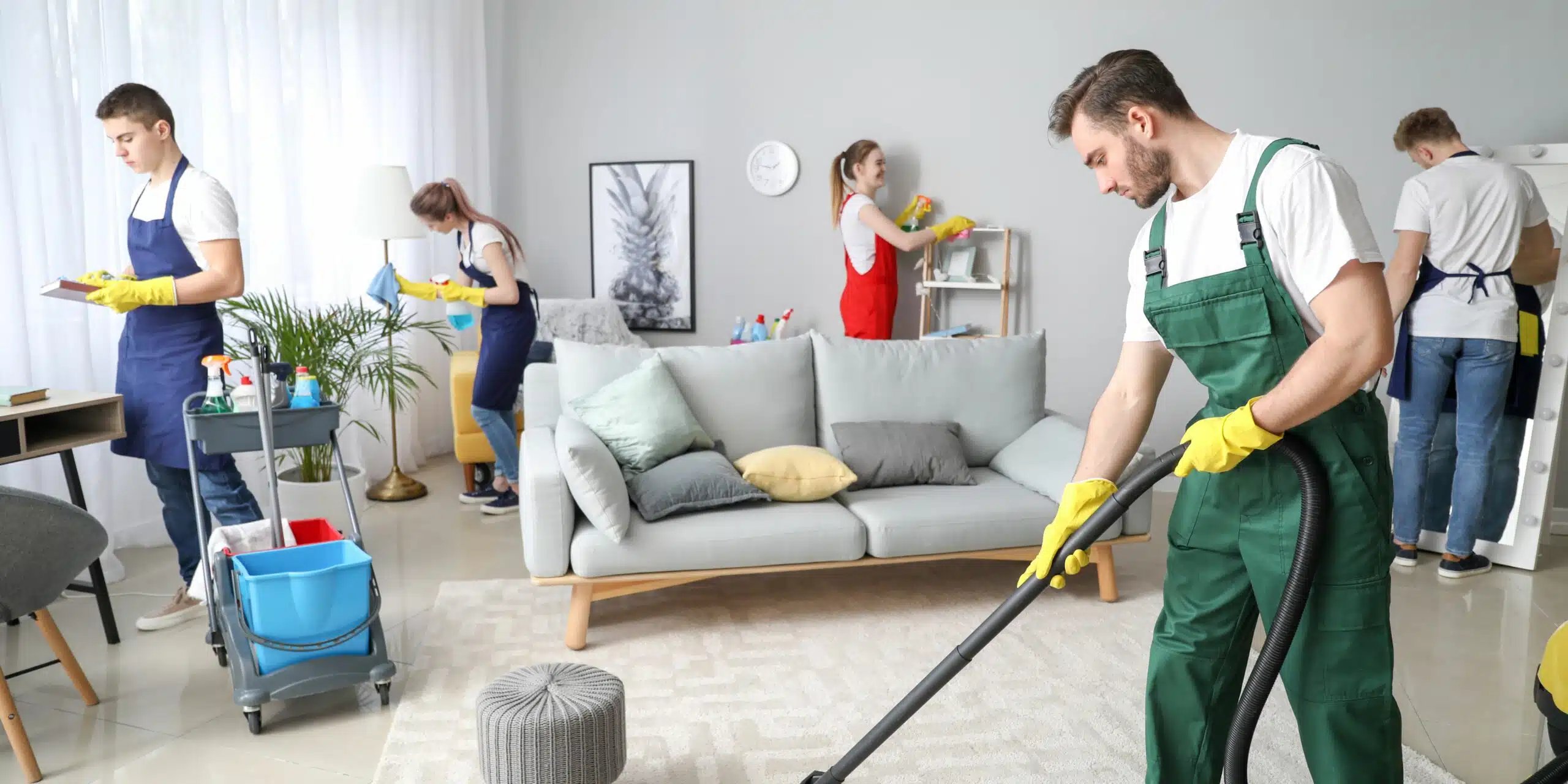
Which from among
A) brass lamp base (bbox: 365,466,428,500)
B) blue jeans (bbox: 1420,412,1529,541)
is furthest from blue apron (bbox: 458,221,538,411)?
blue jeans (bbox: 1420,412,1529,541)

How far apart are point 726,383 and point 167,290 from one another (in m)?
1.66

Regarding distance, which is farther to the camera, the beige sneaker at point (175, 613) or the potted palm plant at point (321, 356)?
the potted palm plant at point (321, 356)

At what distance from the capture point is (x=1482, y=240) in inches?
147

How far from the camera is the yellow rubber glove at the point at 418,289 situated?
4.55m

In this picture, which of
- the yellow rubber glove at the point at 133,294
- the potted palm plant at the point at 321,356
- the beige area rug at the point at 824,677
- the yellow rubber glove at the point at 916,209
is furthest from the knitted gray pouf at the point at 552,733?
the yellow rubber glove at the point at 916,209

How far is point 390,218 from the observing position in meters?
4.78

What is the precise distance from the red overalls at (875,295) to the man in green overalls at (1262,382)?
3353mm

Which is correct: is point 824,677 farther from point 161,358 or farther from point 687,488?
point 161,358

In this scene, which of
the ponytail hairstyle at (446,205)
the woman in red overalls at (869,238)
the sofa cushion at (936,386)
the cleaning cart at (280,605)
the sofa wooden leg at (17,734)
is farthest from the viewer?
the woman in red overalls at (869,238)

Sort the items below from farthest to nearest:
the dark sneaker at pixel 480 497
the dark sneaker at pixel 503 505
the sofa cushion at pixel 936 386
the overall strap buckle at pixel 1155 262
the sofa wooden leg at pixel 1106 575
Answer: the dark sneaker at pixel 480 497 < the dark sneaker at pixel 503 505 < the sofa cushion at pixel 936 386 < the sofa wooden leg at pixel 1106 575 < the overall strap buckle at pixel 1155 262

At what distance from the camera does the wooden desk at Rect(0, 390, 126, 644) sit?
2.84 m

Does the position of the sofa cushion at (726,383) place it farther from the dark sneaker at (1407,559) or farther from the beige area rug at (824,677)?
the dark sneaker at (1407,559)

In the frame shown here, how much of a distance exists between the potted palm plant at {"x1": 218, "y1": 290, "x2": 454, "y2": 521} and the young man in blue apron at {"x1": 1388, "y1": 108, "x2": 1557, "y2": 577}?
12.5 feet

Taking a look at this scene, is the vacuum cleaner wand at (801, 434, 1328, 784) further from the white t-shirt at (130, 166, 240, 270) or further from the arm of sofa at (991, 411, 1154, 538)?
the white t-shirt at (130, 166, 240, 270)
